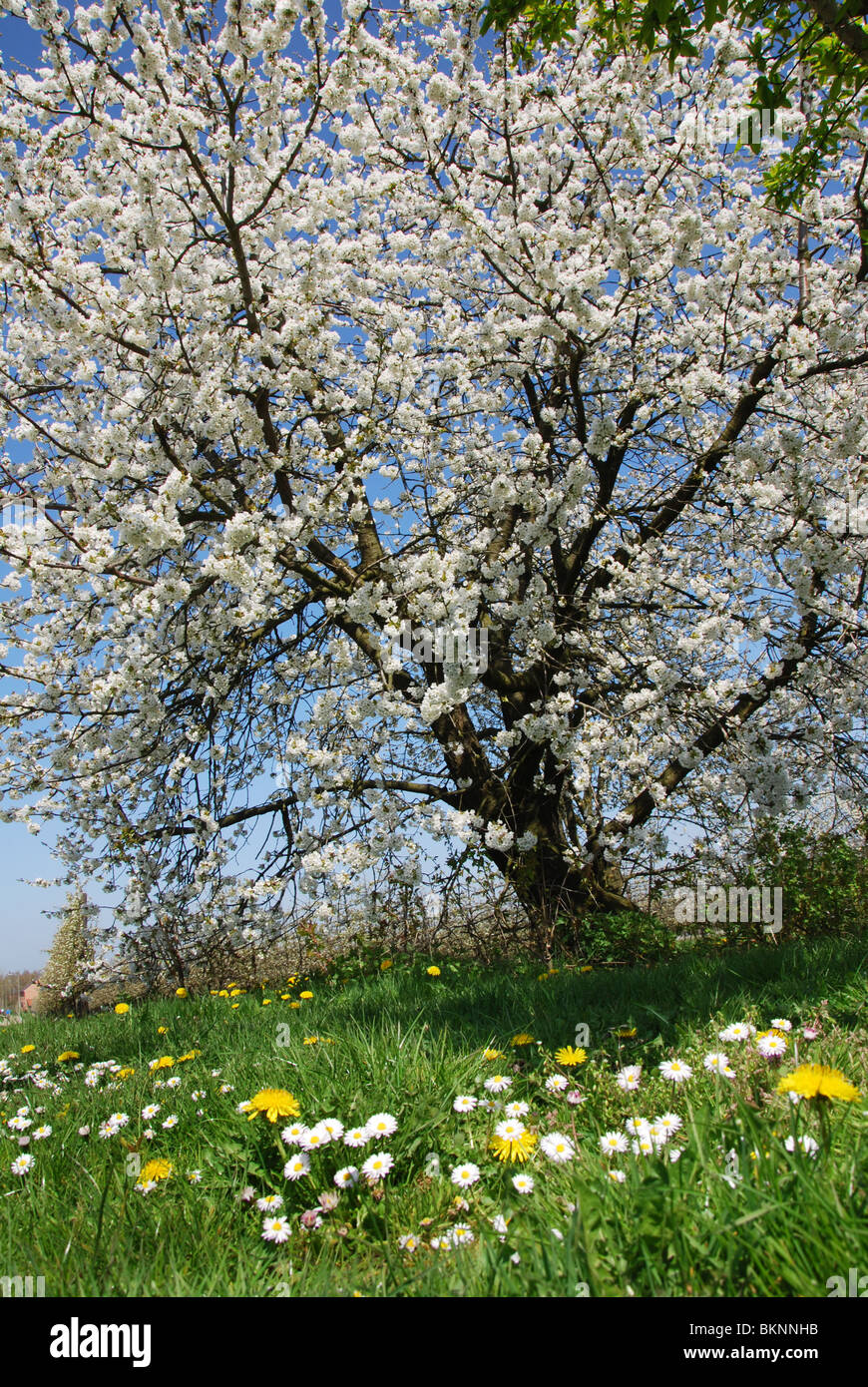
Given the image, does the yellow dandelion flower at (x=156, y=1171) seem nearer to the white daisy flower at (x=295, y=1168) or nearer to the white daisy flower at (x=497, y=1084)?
the white daisy flower at (x=295, y=1168)

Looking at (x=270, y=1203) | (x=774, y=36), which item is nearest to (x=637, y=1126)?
(x=270, y=1203)

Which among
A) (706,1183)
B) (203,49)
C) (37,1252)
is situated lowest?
(37,1252)

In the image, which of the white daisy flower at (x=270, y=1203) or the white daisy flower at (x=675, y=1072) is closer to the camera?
the white daisy flower at (x=270, y=1203)

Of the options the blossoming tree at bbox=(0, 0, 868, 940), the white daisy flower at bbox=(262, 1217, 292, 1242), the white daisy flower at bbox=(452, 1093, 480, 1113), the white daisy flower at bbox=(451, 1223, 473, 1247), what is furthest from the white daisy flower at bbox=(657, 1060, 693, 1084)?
the blossoming tree at bbox=(0, 0, 868, 940)

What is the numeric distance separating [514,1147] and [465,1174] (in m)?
0.14

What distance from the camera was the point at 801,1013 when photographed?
2.73 m

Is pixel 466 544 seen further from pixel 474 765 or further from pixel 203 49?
pixel 203 49

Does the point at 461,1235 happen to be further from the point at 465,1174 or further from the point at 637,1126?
the point at 637,1126

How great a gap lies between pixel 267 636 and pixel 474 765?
6.25 feet

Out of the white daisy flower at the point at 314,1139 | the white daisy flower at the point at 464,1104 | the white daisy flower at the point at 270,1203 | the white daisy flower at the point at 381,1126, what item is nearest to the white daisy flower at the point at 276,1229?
the white daisy flower at the point at 270,1203

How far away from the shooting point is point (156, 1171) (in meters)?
2.10

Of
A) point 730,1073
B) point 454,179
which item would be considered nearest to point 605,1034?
point 730,1073

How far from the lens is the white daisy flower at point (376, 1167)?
183 cm

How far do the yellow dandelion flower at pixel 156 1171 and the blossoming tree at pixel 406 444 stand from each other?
2.80 m
